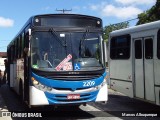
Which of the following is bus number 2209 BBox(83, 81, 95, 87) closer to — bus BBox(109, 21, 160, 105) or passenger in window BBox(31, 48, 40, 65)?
passenger in window BBox(31, 48, 40, 65)

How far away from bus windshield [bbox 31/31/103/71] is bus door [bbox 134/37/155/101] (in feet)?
6.96

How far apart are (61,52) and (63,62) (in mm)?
319

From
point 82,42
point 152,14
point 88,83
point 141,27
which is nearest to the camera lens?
point 88,83

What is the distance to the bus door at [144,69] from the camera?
1153 cm

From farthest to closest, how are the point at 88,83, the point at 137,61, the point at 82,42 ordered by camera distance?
1. the point at 137,61
2. the point at 82,42
3. the point at 88,83

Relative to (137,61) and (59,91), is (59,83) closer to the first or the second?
(59,91)

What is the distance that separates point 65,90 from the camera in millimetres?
10000

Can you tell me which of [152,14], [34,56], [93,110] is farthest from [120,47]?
[152,14]

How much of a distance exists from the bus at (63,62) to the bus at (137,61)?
181 cm

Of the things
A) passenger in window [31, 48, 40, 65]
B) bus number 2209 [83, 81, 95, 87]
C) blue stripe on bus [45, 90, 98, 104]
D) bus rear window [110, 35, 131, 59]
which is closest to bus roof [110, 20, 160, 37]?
bus rear window [110, 35, 131, 59]

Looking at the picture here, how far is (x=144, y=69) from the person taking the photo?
11961mm

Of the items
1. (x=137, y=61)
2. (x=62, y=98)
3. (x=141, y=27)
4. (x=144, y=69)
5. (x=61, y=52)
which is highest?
(x=141, y=27)

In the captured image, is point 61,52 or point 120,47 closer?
point 61,52

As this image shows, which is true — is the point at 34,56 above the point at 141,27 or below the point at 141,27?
below
